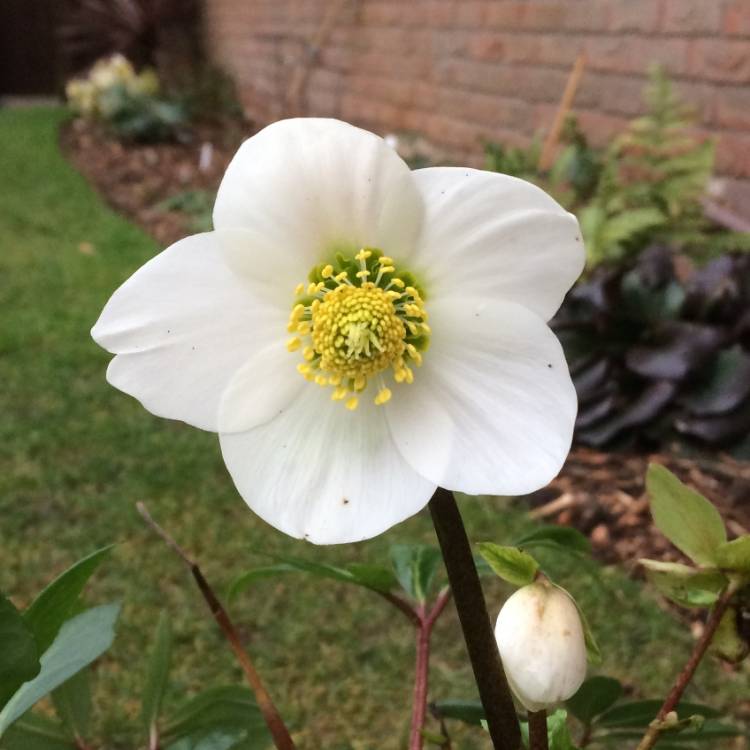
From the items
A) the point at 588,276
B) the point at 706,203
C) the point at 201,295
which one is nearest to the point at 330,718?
the point at 201,295

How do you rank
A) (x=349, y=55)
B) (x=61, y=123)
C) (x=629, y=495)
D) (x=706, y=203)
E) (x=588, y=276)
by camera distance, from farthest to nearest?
(x=61, y=123), (x=349, y=55), (x=706, y=203), (x=588, y=276), (x=629, y=495)

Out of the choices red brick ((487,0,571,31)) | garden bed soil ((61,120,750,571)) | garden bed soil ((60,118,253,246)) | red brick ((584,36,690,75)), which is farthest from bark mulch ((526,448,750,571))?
garden bed soil ((60,118,253,246))

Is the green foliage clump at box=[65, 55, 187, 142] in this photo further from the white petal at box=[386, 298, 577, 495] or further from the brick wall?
the white petal at box=[386, 298, 577, 495]

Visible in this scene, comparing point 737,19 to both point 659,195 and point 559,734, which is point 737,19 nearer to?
point 659,195

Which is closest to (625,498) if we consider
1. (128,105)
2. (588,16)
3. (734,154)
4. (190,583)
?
(190,583)

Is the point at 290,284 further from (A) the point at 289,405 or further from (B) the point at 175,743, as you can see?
(B) the point at 175,743
